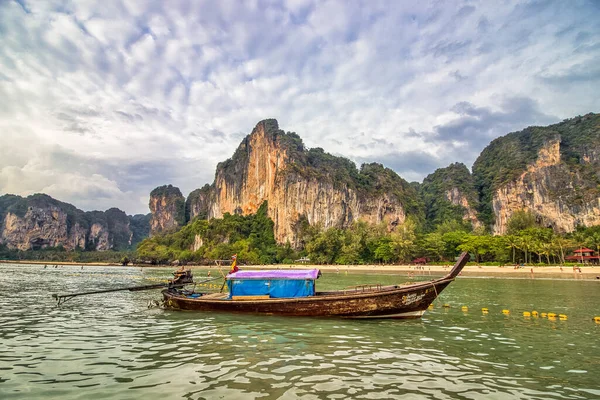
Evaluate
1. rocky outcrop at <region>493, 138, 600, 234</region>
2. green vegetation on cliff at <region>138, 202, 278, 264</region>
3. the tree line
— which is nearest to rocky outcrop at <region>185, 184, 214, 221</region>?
the tree line

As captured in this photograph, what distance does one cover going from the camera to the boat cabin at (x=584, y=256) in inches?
2256

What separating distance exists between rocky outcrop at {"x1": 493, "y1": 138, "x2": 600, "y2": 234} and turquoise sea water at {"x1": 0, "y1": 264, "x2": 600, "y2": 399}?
96215 mm

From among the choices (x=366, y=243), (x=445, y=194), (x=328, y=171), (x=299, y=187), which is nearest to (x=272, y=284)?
(x=366, y=243)

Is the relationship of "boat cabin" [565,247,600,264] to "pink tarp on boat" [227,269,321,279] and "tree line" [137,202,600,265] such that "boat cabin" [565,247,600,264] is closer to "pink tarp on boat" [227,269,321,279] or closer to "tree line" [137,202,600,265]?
"tree line" [137,202,600,265]

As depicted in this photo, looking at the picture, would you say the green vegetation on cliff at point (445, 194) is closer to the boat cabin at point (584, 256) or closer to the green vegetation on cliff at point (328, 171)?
the green vegetation on cliff at point (328, 171)

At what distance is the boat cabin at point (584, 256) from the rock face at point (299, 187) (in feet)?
180

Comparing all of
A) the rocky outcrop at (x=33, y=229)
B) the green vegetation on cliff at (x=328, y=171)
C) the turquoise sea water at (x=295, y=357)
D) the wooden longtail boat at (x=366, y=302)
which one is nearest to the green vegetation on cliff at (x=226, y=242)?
the green vegetation on cliff at (x=328, y=171)

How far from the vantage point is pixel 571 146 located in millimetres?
109125

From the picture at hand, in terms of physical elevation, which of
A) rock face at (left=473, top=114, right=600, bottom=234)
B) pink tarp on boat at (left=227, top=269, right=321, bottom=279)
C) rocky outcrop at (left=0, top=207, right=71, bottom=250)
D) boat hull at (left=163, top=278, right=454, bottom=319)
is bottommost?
boat hull at (left=163, top=278, right=454, bottom=319)

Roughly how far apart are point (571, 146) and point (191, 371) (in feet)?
451

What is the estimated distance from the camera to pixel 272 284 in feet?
51.1

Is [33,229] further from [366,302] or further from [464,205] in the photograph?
[366,302]

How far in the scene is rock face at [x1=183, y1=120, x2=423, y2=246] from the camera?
114 meters

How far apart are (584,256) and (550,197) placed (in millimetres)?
46564
